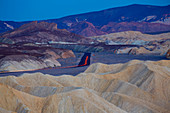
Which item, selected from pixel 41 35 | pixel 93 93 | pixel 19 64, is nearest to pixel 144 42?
pixel 41 35

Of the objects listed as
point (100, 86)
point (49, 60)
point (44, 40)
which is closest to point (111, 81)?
point (100, 86)

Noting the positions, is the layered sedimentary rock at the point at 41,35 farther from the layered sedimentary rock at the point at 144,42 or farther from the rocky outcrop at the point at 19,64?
the rocky outcrop at the point at 19,64

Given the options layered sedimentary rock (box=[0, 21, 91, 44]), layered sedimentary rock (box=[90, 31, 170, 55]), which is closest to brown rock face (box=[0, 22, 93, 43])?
layered sedimentary rock (box=[0, 21, 91, 44])

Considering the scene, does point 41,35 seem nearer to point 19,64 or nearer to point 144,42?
point 144,42

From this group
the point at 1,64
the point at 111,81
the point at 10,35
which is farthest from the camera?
the point at 10,35

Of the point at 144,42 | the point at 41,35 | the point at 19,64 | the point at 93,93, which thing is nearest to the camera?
the point at 93,93

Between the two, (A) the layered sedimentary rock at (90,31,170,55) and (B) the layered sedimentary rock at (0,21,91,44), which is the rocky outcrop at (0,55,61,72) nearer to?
(A) the layered sedimentary rock at (90,31,170,55)

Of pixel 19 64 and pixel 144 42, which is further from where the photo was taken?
pixel 144 42

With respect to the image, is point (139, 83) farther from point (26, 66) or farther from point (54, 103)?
point (26, 66)
